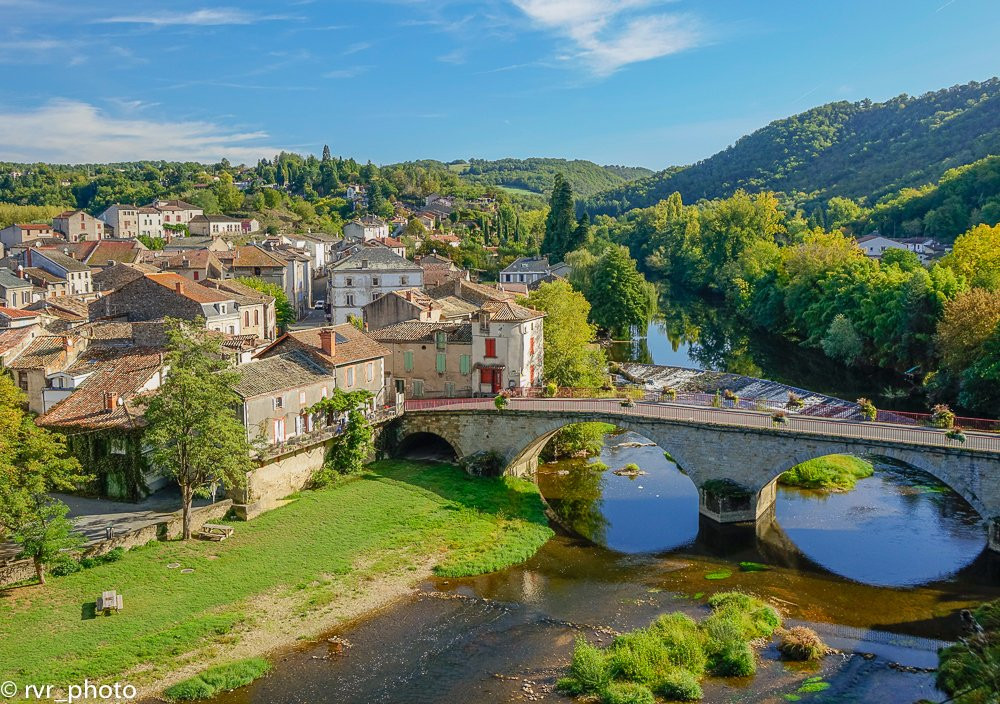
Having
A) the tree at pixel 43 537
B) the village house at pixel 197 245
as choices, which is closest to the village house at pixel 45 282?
the village house at pixel 197 245

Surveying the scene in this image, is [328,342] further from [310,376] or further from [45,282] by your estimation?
[45,282]

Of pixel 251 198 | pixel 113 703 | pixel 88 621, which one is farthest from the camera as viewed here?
pixel 251 198

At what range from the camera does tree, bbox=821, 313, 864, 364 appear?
223ft

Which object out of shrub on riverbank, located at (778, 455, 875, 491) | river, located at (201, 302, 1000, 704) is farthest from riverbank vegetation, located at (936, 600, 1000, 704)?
shrub on riverbank, located at (778, 455, 875, 491)

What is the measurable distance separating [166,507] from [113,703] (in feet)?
42.2

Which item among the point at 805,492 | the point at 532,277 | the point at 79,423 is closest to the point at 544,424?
the point at 805,492

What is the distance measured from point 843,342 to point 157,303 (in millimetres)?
53219

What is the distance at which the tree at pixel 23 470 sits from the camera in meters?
25.3

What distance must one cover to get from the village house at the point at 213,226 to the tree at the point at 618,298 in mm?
70388

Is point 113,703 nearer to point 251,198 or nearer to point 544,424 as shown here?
point 544,424

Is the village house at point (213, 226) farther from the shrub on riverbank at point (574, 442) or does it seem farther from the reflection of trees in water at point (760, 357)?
the shrub on riverbank at point (574, 442)

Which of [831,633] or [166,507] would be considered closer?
[831,633]

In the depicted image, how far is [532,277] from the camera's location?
107 m

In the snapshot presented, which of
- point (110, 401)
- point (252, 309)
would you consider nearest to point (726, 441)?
point (110, 401)
